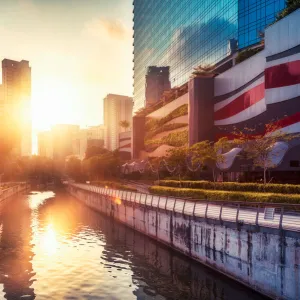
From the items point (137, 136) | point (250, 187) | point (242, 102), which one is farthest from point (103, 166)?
point (250, 187)

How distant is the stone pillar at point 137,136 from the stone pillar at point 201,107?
172ft

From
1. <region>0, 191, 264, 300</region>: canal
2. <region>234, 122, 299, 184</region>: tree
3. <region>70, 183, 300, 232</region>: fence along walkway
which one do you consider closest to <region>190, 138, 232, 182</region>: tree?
<region>234, 122, 299, 184</region>: tree

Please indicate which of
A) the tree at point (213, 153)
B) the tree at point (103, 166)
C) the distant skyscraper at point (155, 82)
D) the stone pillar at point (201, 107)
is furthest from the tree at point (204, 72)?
the distant skyscraper at point (155, 82)

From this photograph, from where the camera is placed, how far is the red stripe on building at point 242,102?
184ft

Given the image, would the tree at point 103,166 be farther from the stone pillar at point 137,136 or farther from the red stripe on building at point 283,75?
the red stripe on building at point 283,75

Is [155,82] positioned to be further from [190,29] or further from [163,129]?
[163,129]

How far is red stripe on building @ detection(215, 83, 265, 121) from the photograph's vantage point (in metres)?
56.0

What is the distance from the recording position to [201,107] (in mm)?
70750

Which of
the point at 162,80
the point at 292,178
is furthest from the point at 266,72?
the point at 162,80

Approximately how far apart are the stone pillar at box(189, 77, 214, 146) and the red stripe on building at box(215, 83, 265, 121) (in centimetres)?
184

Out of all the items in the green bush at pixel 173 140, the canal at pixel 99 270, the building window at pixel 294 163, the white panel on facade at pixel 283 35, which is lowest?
the canal at pixel 99 270

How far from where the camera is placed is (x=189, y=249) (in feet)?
114

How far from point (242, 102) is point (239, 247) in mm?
38763

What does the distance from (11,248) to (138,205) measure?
636 inches
